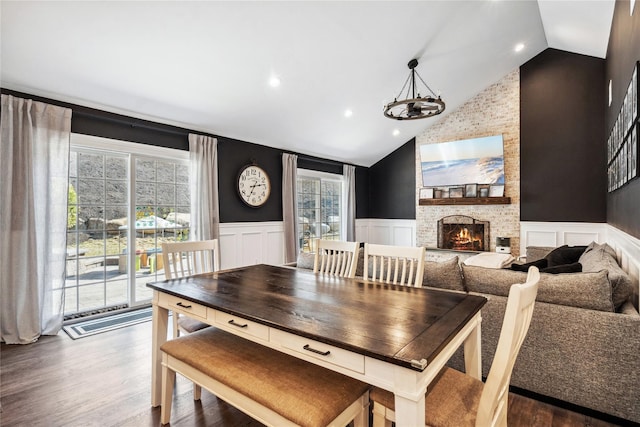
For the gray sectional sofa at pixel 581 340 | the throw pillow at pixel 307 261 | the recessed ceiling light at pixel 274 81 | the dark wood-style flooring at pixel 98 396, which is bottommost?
the dark wood-style flooring at pixel 98 396

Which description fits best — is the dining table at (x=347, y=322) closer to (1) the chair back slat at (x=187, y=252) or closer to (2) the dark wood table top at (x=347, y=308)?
(2) the dark wood table top at (x=347, y=308)

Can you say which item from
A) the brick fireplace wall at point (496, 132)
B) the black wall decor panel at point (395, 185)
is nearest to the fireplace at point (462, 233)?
the brick fireplace wall at point (496, 132)

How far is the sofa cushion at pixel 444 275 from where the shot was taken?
2367 mm

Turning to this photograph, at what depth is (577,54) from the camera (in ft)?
17.6

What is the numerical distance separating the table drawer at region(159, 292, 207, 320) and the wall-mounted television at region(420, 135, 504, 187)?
19.9 feet

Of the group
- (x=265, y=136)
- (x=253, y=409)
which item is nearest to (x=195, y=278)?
(x=253, y=409)

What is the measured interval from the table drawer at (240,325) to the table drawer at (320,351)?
0.06m

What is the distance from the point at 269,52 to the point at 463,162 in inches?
183

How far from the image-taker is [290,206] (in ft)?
19.0

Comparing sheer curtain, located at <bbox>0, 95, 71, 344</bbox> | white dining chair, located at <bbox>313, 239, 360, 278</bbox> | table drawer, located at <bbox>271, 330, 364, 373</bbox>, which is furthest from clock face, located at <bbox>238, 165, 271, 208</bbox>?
table drawer, located at <bbox>271, 330, 364, 373</bbox>

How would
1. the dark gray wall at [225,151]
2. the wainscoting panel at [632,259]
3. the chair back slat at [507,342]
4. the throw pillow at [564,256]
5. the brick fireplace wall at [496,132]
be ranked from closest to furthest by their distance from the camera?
the chair back slat at [507,342]
the wainscoting panel at [632,259]
the throw pillow at [564,256]
the dark gray wall at [225,151]
the brick fireplace wall at [496,132]

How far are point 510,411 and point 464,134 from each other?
18.7 ft

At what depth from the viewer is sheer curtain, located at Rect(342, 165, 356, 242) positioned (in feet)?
23.6

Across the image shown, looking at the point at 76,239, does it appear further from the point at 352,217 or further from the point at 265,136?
the point at 352,217
